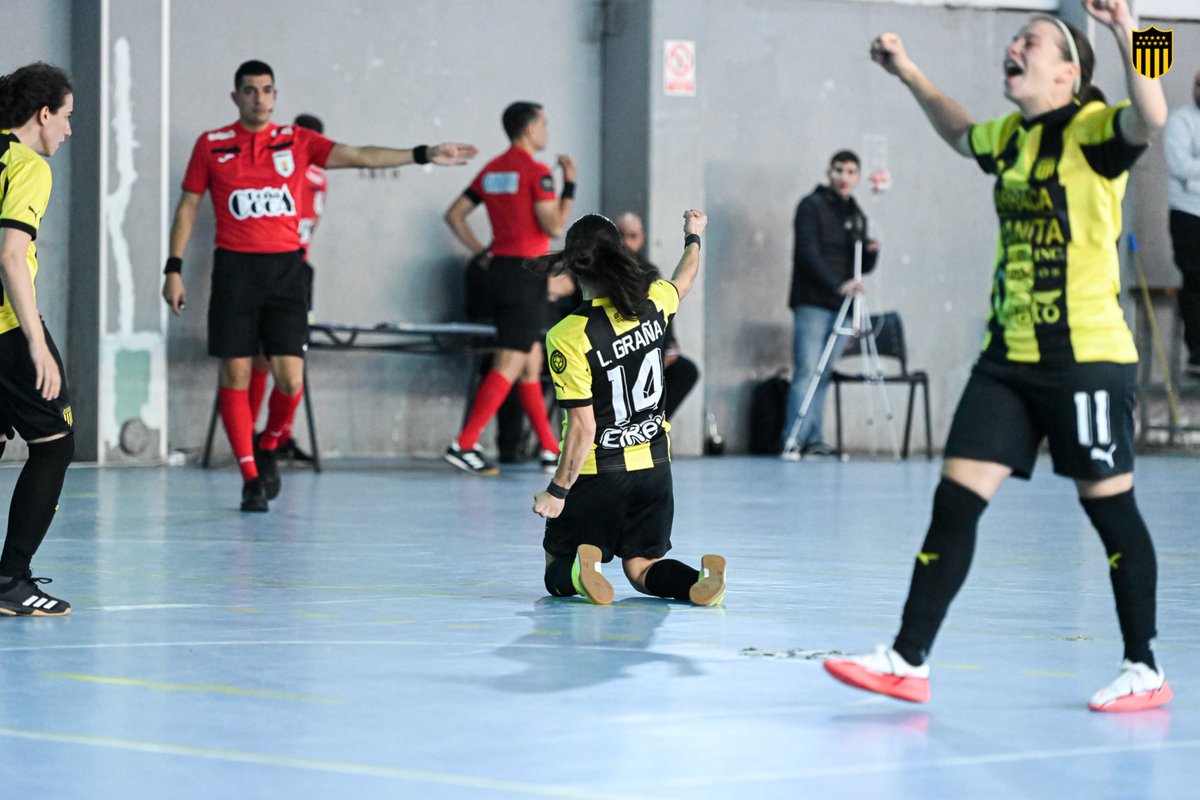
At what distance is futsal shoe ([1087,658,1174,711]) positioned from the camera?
3426 mm

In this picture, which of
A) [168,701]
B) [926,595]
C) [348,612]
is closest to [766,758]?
[926,595]

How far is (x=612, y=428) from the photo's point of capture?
5.00 metres

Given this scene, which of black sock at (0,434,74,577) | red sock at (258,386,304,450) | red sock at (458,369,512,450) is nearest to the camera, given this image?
black sock at (0,434,74,577)

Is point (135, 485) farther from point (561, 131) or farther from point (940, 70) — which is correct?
point (940, 70)

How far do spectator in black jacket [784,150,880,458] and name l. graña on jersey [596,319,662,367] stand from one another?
25.0 ft

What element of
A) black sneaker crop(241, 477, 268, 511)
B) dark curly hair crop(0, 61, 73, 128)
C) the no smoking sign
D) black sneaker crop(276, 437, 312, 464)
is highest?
the no smoking sign

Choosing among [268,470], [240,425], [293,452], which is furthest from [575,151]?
[240,425]

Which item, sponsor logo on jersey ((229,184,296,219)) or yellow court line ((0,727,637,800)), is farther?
sponsor logo on jersey ((229,184,296,219))

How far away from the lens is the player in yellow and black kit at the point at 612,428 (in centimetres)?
486

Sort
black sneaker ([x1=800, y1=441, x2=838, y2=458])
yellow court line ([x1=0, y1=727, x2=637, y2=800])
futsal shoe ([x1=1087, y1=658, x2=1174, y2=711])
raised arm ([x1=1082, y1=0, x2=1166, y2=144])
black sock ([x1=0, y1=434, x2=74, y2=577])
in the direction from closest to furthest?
yellow court line ([x1=0, y1=727, x2=637, y2=800]), raised arm ([x1=1082, y1=0, x2=1166, y2=144]), futsal shoe ([x1=1087, y1=658, x2=1174, y2=711]), black sock ([x1=0, y1=434, x2=74, y2=577]), black sneaker ([x1=800, y1=441, x2=838, y2=458])

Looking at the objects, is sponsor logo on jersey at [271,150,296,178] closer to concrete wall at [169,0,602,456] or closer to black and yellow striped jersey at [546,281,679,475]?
concrete wall at [169,0,602,456]

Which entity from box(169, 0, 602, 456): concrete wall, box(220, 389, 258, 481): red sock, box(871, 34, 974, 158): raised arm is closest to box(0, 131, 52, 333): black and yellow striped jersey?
box(871, 34, 974, 158): raised arm

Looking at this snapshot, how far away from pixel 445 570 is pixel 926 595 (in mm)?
2484

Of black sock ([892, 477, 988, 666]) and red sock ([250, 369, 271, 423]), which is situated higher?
black sock ([892, 477, 988, 666])
